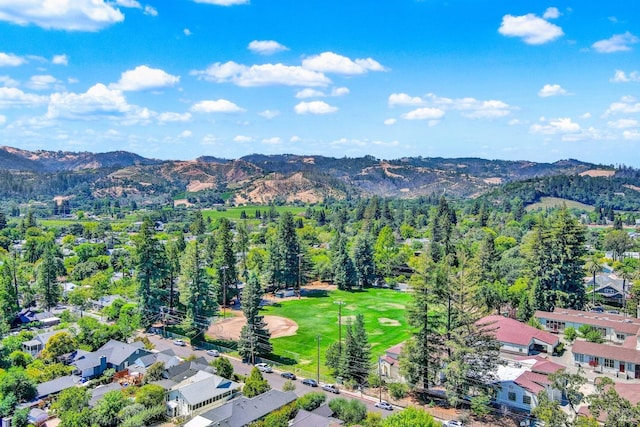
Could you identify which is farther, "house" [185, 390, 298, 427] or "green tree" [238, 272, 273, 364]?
"green tree" [238, 272, 273, 364]

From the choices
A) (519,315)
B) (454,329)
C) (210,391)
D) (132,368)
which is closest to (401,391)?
(454,329)

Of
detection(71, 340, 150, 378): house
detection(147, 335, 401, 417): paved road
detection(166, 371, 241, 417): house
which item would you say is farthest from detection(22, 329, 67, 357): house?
detection(166, 371, 241, 417): house

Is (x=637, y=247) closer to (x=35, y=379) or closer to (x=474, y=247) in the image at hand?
(x=474, y=247)

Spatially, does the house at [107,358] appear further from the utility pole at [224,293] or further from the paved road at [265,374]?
the utility pole at [224,293]

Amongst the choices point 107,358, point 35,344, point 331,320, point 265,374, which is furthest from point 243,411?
point 331,320

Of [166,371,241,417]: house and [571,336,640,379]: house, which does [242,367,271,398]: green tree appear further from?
[571,336,640,379]: house

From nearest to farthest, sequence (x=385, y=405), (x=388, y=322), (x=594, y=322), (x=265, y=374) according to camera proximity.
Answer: (x=385, y=405)
(x=265, y=374)
(x=594, y=322)
(x=388, y=322)

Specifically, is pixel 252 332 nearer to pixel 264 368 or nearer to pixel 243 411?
pixel 264 368
